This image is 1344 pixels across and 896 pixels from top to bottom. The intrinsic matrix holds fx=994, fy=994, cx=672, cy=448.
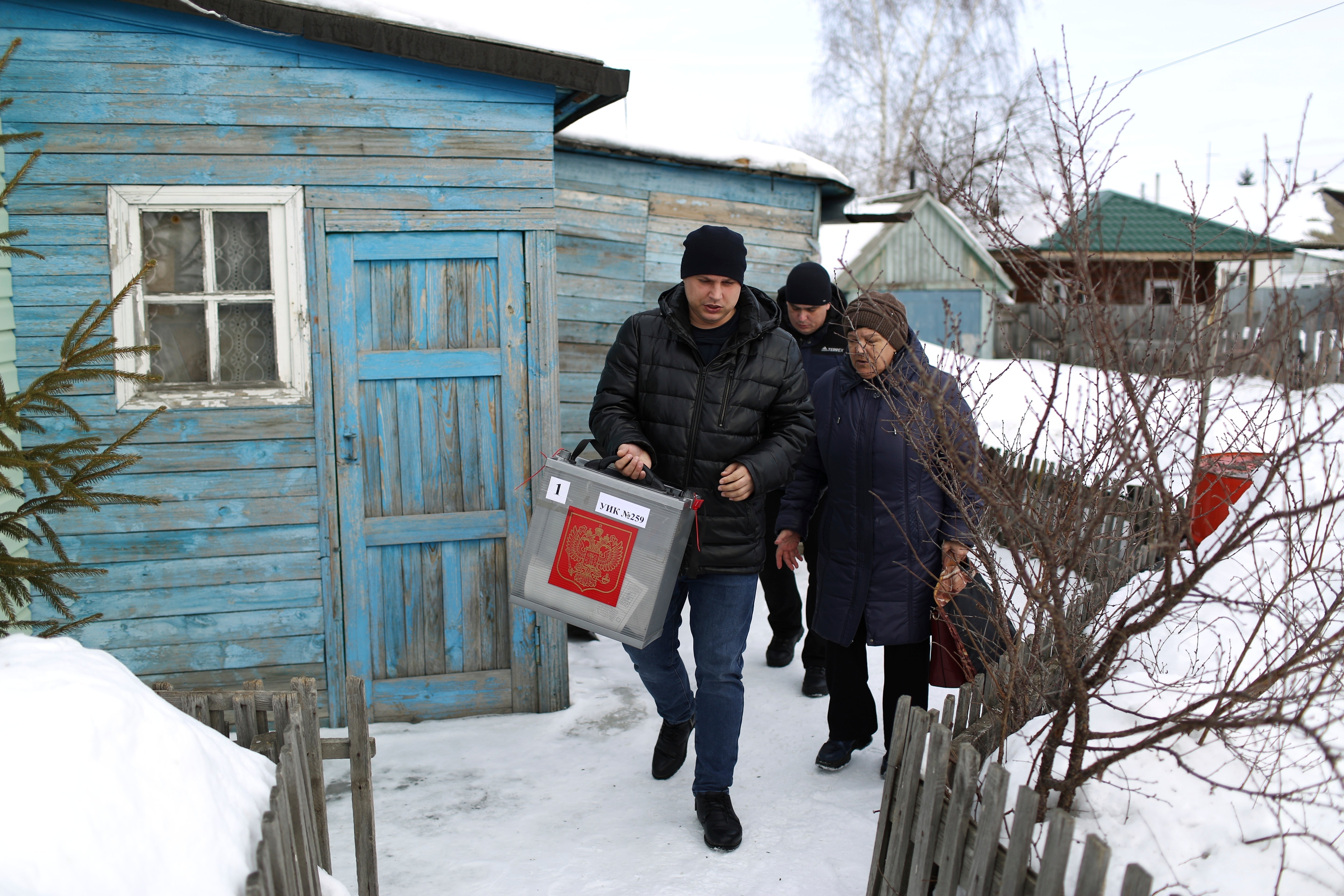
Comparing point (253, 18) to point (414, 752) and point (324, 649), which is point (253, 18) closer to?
point (324, 649)

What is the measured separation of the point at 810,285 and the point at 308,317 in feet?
7.33

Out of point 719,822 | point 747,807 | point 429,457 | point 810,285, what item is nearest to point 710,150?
point 810,285

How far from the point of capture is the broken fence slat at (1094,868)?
194cm

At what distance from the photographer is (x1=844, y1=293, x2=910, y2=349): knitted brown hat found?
11.1 ft

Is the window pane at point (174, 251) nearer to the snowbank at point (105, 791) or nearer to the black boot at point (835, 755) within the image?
the snowbank at point (105, 791)

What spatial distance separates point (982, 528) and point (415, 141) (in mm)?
2846

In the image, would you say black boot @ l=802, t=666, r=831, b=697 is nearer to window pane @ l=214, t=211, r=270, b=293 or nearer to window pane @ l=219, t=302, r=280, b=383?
window pane @ l=219, t=302, r=280, b=383

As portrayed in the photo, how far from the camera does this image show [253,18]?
3.94 metres

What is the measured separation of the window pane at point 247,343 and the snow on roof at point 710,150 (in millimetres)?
2552

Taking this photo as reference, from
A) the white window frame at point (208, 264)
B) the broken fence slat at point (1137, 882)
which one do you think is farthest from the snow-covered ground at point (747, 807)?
the white window frame at point (208, 264)

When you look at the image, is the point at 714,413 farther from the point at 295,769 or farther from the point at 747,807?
the point at 295,769

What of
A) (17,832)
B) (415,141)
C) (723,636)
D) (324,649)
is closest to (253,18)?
(415,141)

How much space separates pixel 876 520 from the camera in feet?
11.7

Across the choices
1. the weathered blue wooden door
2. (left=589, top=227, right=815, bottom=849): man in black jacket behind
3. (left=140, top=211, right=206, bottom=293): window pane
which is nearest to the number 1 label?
(left=589, top=227, right=815, bottom=849): man in black jacket behind
